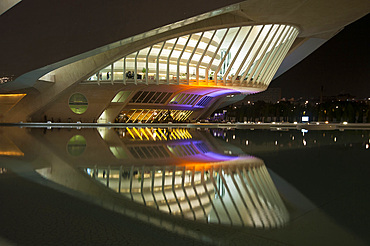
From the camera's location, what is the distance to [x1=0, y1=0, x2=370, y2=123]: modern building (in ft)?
53.8

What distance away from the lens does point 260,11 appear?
2422cm

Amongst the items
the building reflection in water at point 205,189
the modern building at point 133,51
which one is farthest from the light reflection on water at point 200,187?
the modern building at point 133,51

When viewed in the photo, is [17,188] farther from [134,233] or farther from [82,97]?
[82,97]

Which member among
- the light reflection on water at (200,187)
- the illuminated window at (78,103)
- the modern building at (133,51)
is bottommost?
the light reflection on water at (200,187)

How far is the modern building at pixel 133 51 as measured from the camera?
16391mm

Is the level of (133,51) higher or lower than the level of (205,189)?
higher

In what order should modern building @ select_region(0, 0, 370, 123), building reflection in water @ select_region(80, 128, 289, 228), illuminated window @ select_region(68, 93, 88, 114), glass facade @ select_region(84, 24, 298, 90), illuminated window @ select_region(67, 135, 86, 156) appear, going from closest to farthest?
building reflection in water @ select_region(80, 128, 289, 228), illuminated window @ select_region(67, 135, 86, 156), modern building @ select_region(0, 0, 370, 123), glass facade @ select_region(84, 24, 298, 90), illuminated window @ select_region(68, 93, 88, 114)

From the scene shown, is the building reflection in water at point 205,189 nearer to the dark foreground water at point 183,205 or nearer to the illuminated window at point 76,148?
the dark foreground water at point 183,205

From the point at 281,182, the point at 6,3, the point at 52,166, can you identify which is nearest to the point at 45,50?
the point at 6,3

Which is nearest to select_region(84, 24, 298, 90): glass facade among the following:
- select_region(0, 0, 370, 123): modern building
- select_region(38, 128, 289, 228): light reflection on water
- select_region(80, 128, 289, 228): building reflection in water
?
select_region(0, 0, 370, 123): modern building

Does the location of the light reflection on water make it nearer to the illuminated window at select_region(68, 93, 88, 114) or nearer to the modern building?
the modern building

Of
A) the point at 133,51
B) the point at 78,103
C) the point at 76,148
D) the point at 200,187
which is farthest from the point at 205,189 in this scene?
the point at 78,103

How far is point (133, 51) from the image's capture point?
27.6 metres

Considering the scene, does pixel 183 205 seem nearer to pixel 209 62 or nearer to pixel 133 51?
pixel 133 51
